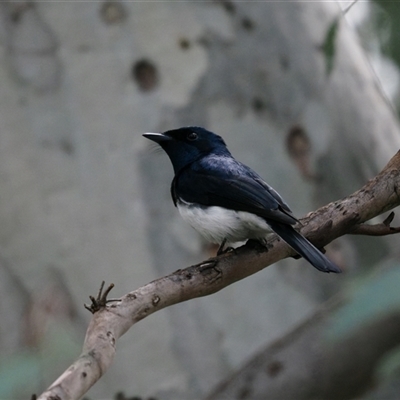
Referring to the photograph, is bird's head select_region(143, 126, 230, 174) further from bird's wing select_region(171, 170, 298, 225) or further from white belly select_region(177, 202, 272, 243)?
white belly select_region(177, 202, 272, 243)

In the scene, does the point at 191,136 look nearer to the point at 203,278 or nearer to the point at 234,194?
the point at 234,194

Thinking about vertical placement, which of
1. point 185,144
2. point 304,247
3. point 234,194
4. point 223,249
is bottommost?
point 304,247

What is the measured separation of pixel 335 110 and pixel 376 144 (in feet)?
1.30

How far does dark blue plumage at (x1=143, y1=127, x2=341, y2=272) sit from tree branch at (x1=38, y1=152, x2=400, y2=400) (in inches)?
4.2

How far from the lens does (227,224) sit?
305 centimetres

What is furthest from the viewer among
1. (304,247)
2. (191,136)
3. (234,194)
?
(191,136)

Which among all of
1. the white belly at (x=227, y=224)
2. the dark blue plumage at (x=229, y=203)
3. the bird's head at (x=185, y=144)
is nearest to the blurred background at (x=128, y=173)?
the bird's head at (x=185, y=144)

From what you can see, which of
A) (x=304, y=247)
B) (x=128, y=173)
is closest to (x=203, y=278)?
(x=304, y=247)

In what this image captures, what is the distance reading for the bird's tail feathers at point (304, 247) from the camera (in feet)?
8.26

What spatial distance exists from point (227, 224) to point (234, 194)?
0.42 feet

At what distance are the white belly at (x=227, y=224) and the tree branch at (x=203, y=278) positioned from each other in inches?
2.3

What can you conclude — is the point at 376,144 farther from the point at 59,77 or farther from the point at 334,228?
the point at 334,228

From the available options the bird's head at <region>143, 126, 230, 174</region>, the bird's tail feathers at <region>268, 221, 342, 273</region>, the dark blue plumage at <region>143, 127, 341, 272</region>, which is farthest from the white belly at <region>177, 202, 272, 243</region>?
the bird's head at <region>143, 126, 230, 174</region>

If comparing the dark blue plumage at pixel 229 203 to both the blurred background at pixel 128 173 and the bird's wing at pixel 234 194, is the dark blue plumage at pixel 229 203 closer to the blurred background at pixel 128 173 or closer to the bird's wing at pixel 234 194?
the bird's wing at pixel 234 194
